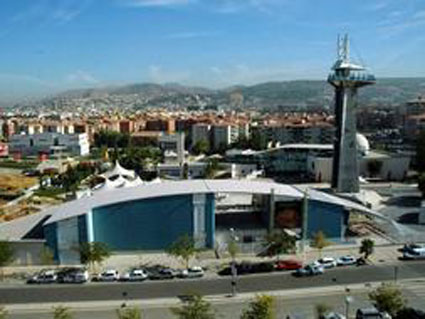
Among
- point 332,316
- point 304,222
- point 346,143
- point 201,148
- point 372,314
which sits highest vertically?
point 346,143

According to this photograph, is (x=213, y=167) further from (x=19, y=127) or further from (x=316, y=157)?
(x=19, y=127)

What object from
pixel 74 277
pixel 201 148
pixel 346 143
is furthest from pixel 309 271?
pixel 201 148

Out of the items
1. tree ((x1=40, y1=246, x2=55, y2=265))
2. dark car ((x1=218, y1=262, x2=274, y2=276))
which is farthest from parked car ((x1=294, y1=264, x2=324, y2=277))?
tree ((x1=40, y1=246, x2=55, y2=265))

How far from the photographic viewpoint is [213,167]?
45750 mm

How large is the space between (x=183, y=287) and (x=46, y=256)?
6238mm

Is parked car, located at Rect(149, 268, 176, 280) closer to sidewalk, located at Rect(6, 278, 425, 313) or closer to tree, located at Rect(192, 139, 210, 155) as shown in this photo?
sidewalk, located at Rect(6, 278, 425, 313)

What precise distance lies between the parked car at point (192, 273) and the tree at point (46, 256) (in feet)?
18.4

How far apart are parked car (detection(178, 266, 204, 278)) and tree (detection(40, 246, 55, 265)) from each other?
560 cm

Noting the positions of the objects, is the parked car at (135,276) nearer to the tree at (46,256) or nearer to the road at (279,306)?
the road at (279,306)

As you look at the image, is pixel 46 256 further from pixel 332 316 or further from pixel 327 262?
pixel 332 316

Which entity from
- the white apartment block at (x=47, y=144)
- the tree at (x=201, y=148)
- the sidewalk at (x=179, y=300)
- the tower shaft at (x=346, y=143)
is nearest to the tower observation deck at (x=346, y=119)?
the tower shaft at (x=346, y=143)

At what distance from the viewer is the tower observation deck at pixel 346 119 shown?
30875mm

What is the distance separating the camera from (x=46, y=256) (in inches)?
827

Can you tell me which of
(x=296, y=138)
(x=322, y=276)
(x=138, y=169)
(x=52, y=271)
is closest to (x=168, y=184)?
(x=52, y=271)
